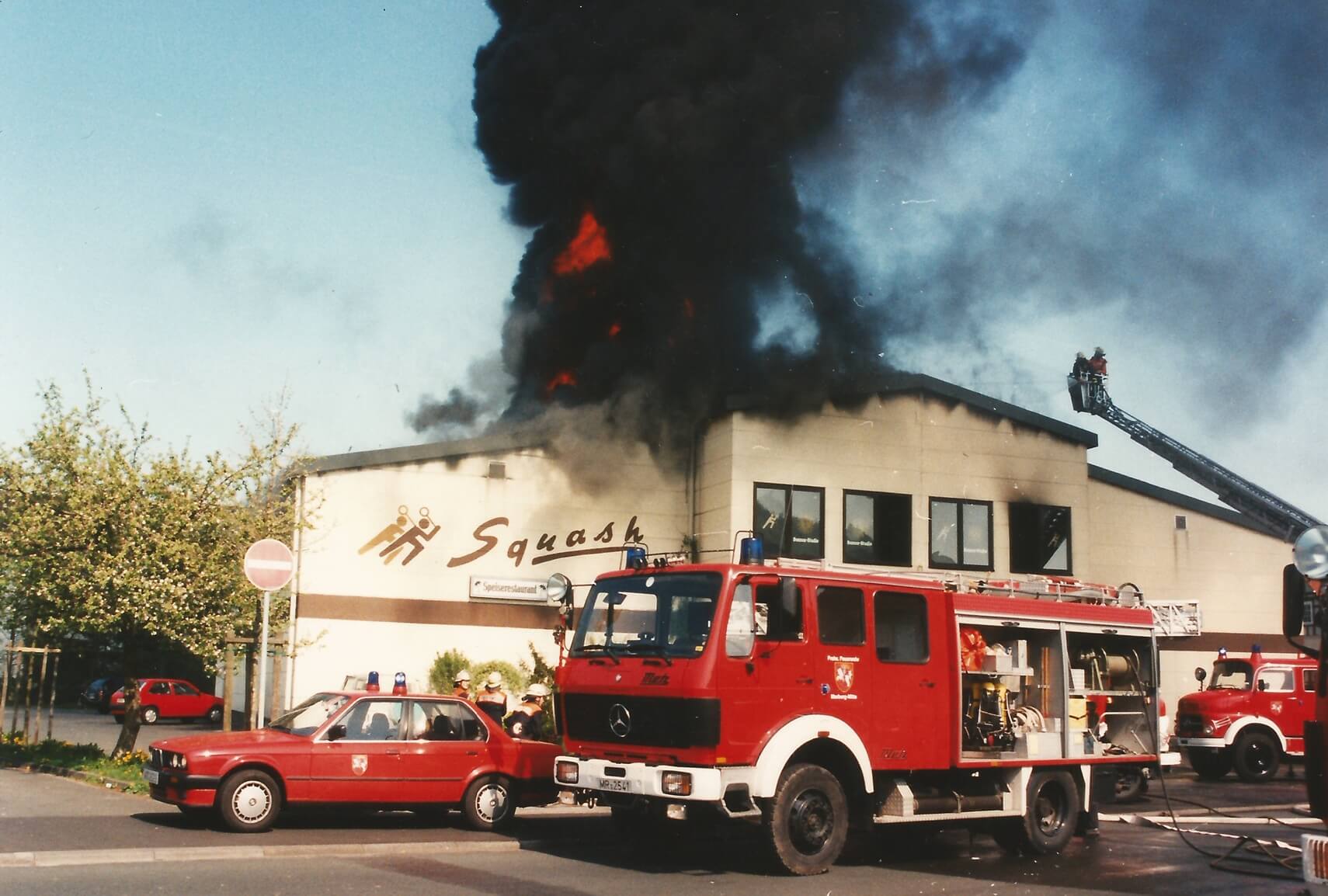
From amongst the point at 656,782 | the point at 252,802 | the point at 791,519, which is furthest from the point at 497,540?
the point at 656,782

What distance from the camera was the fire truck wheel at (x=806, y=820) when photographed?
9570 mm

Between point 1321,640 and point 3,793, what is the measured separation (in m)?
13.6

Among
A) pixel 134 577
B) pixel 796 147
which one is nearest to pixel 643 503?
pixel 796 147

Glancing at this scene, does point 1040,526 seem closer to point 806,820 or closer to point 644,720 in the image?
point 806,820

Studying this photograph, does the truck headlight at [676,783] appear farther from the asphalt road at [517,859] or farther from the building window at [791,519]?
the building window at [791,519]

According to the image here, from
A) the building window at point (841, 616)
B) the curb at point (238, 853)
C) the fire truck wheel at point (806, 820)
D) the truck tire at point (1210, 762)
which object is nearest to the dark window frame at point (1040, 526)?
the truck tire at point (1210, 762)

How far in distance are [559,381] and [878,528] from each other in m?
7.69

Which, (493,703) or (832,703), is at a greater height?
(832,703)

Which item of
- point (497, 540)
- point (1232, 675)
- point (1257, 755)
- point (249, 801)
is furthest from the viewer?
point (497, 540)

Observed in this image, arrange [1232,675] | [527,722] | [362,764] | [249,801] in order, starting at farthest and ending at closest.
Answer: [1232,675]
[527,722]
[362,764]
[249,801]

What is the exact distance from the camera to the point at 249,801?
426 inches

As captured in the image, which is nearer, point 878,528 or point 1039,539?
point 878,528

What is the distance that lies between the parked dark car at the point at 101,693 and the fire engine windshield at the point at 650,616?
30299 mm

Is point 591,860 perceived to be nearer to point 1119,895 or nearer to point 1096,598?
point 1119,895
